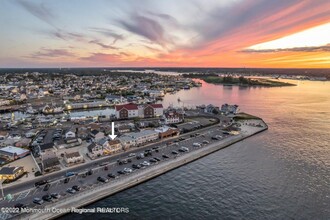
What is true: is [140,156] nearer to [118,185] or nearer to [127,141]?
[127,141]

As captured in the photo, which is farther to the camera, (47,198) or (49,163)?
(49,163)

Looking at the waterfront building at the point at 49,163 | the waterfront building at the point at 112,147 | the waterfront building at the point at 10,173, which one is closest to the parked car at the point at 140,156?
the waterfront building at the point at 112,147

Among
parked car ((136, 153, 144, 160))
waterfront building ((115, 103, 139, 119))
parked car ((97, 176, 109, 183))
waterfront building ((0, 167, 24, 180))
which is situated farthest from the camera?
waterfront building ((115, 103, 139, 119))

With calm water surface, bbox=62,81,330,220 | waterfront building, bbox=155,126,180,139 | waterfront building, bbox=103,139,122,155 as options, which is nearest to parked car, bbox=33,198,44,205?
calm water surface, bbox=62,81,330,220

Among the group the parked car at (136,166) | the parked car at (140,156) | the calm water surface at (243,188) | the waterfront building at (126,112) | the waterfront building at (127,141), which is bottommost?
the calm water surface at (243,188)

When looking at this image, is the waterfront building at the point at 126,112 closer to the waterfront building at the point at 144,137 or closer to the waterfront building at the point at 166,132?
the waterfront building at the point at 166,132

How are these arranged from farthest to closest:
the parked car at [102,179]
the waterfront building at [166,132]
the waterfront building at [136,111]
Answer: the waterfront building at [136,111], the waterfront building at [166,132], the parked car at [102,179]

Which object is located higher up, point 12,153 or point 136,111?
point 136,111

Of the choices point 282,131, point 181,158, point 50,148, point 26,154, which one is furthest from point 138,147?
point 282,131

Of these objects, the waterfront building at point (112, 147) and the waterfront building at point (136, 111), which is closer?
the waterfront building at point (112, 147)

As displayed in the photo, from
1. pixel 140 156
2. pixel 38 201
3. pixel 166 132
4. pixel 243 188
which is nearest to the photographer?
pixel 38 201

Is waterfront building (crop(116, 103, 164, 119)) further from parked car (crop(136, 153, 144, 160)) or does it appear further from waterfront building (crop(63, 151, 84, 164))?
waterfront building (crop(63, 151, 84, 164))

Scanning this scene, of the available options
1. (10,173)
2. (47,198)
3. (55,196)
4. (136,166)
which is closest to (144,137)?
(136,166)
